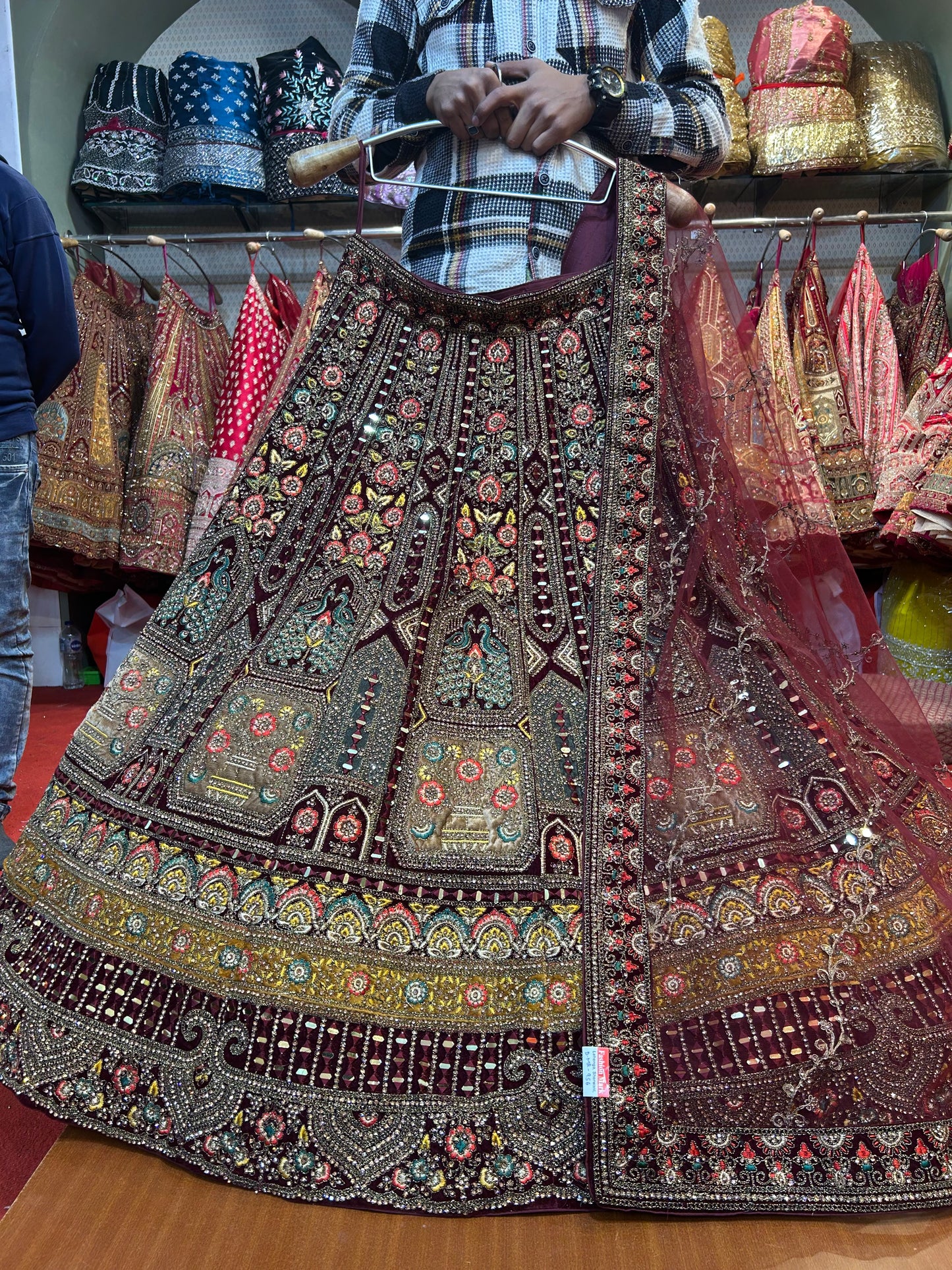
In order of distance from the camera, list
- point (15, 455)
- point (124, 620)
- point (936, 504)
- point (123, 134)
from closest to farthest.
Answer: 1. point (15, 455)
2. point (936, 504)
3. point (123, 134)
4. point (124, 620)

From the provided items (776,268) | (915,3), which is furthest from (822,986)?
(915,3)

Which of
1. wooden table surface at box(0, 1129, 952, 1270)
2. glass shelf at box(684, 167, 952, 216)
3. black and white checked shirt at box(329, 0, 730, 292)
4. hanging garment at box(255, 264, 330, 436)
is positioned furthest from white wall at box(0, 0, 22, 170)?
wooden table surface at box(0, 1129, 952, 1270)

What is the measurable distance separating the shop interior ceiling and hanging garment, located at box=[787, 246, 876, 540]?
0.48m

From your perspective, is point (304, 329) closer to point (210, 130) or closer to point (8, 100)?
point (210, 130)

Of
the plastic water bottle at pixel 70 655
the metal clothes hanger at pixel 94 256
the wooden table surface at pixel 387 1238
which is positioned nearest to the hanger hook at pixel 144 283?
the metal clothes hanger at pixel 94 256

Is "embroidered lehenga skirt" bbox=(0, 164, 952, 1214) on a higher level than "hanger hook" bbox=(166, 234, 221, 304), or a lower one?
lower

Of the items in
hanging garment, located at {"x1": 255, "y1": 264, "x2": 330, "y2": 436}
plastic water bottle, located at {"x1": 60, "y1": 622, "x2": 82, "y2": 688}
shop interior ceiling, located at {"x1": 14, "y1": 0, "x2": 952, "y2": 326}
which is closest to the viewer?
hanging garment, located at {"x1": 255, "y1": 264, "x2": 330, "y2": 436}

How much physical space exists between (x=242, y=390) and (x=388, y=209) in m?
0.88

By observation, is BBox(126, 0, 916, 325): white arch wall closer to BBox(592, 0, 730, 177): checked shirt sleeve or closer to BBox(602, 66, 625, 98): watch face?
BBox(592, 0, 730, 177): checked shirt sleeve

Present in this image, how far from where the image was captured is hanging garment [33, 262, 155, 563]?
269 cm

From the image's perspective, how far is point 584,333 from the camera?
4.00ft

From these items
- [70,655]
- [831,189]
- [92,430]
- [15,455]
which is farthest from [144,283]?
[831,189]

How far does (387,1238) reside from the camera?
813 millimetres

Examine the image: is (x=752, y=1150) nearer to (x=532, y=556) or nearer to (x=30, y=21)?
(x=532, y=556)
